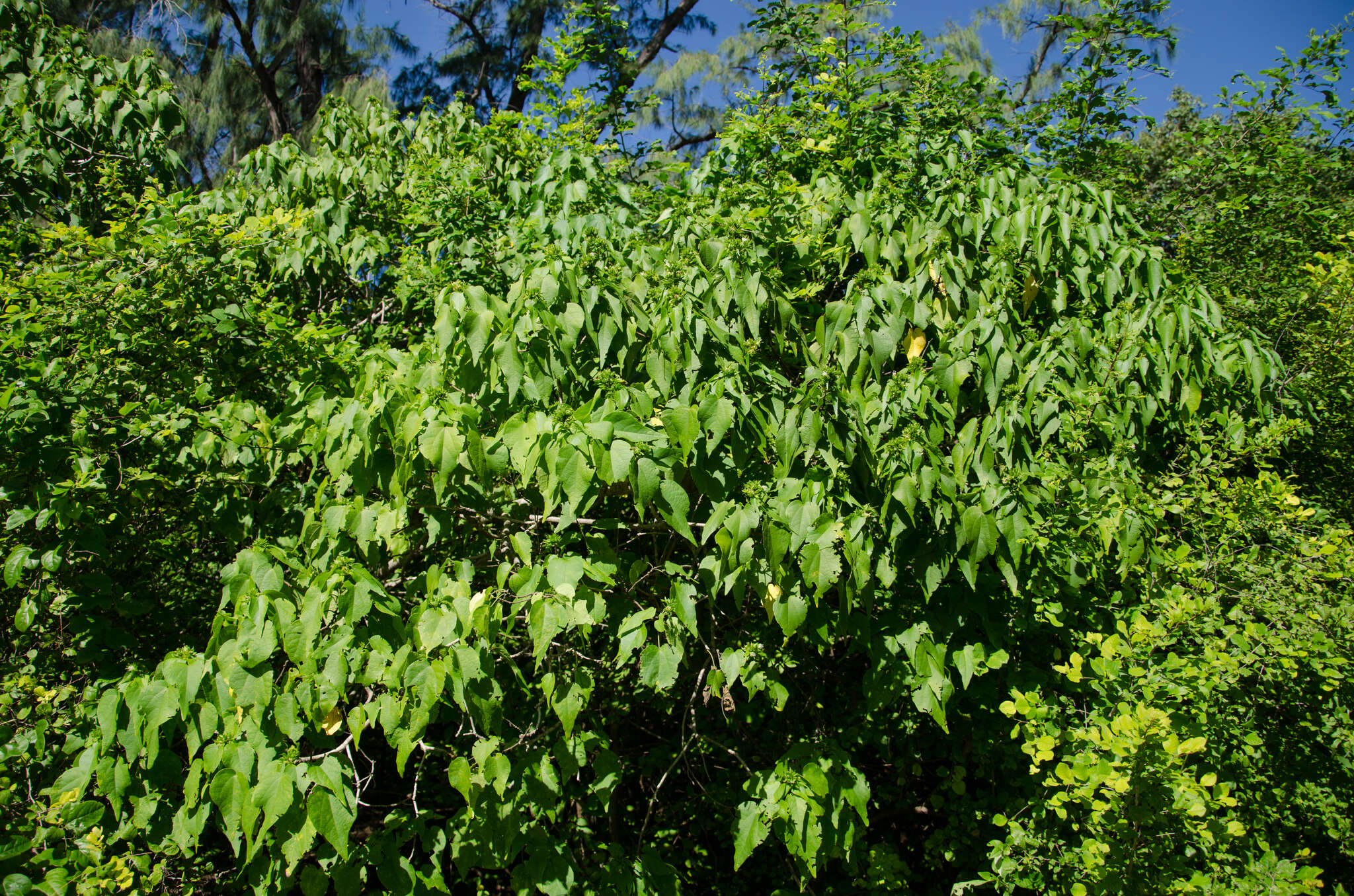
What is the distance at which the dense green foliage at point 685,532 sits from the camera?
1.81m

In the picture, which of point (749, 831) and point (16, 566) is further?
point (16, 566)

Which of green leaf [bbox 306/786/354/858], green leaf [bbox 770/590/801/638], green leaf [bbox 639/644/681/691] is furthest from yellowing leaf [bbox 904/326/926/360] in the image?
green leaf [bbox 306/786/354/858]

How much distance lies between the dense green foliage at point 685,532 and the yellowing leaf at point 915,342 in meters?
0.07

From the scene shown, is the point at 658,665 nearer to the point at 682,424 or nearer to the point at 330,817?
the point at 682,424

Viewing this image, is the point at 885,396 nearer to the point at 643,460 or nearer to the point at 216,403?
the point at 643,460

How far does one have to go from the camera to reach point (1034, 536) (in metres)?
2.11

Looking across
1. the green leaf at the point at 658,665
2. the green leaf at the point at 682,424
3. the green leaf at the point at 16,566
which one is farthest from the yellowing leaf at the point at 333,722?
the green leaf at the point at 682,424

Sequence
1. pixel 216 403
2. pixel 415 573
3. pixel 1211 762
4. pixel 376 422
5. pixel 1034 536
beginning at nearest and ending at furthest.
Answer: pixel 376 422, pixel 1034 536, pixel 1211 762, pixel 415 573, pixel 216 403

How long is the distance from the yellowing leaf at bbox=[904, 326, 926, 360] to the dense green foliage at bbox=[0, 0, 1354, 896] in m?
0.07

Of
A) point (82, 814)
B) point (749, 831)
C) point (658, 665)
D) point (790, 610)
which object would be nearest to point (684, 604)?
point (658, 665)

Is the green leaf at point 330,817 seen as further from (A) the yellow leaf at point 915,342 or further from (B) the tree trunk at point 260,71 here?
(B) the tree trunk at point 260,71

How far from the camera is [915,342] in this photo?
2449mm

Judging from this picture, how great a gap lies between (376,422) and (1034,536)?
1693mm

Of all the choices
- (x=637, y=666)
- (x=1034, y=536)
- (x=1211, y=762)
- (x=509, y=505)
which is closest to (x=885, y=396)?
(x=1034, y=536)
